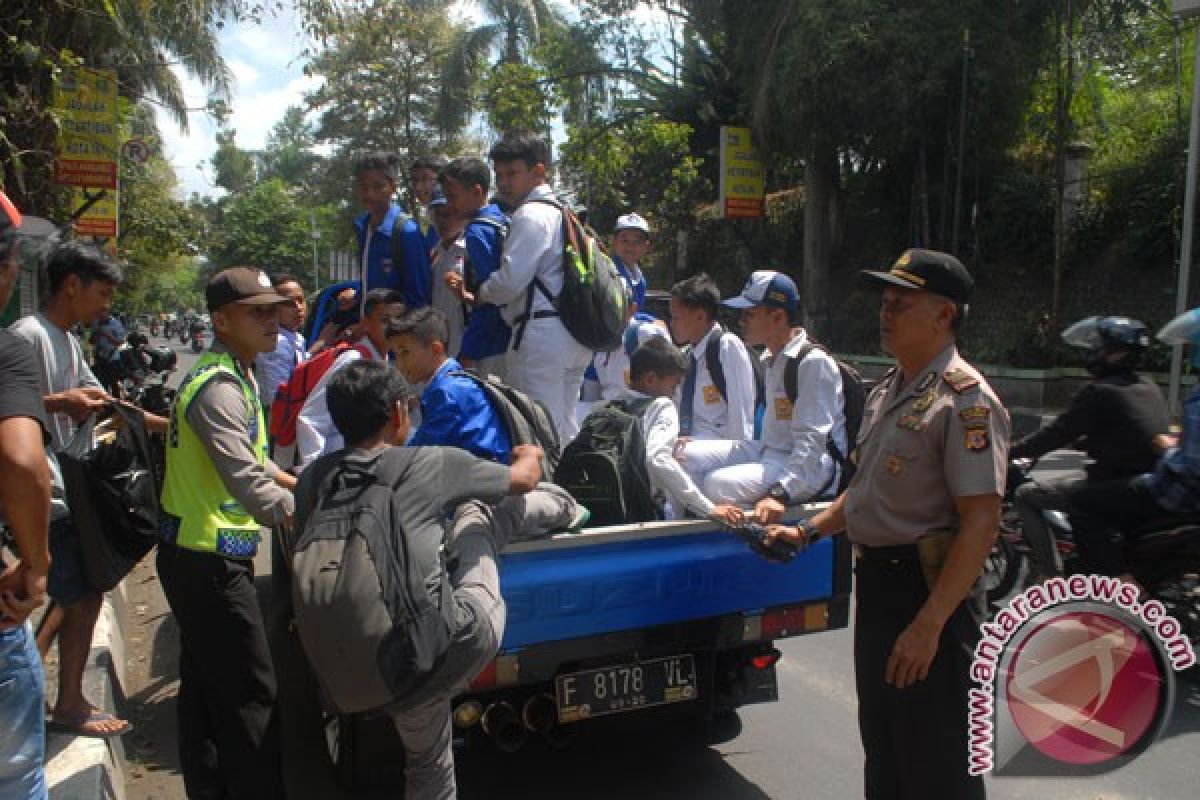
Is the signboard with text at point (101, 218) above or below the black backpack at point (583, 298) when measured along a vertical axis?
above

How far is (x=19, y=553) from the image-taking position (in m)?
2.12

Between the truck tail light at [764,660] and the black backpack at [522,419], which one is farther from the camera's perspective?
the truck tail light at [764,660]

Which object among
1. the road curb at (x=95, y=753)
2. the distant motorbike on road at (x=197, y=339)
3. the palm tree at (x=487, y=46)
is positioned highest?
the palm tree at (x=487, y=46)

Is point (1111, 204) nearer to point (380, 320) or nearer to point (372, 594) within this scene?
point (380, 320)

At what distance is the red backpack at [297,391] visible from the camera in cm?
453

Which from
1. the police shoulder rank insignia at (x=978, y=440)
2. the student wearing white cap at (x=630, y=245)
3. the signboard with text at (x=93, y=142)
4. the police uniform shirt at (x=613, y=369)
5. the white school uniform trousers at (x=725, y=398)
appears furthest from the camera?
the signboard with text at (x=93, y=142)

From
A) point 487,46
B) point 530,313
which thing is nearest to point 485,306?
point 530,313

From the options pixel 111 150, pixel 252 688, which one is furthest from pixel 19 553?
pixel 111 150

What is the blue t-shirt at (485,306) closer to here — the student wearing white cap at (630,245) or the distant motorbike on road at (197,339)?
the student wearing white cap at (630,245)

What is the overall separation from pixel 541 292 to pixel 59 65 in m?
5.08

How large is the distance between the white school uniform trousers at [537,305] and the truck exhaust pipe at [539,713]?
1.45 metres

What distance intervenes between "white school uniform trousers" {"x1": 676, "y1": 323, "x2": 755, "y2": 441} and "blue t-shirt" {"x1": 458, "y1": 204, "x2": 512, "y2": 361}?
92cm

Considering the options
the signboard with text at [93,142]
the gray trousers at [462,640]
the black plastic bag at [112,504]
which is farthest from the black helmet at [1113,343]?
the signboard with text at [93,142]

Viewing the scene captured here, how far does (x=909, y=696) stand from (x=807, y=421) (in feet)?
4.56
